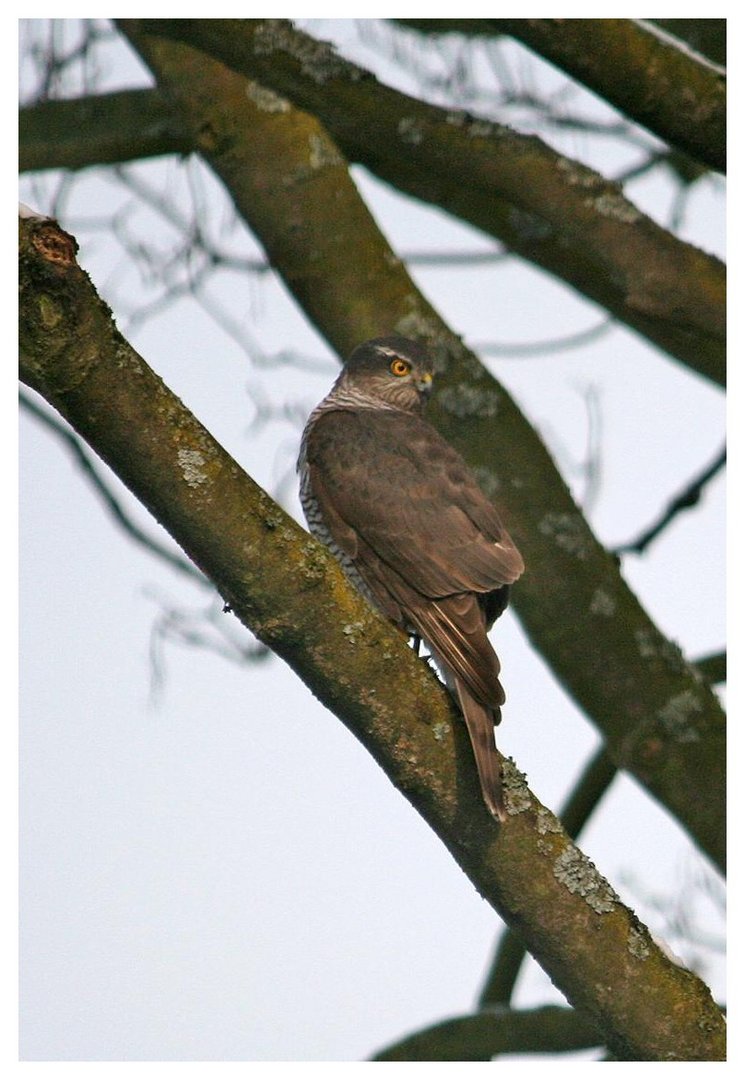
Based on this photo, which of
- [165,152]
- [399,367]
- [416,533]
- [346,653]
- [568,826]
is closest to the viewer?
[346,653]

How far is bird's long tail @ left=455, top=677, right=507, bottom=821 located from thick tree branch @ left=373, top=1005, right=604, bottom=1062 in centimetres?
222

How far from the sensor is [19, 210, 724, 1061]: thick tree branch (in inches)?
112

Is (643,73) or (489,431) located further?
(489,431)

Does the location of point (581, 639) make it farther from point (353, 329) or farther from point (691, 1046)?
point (691, 1046)

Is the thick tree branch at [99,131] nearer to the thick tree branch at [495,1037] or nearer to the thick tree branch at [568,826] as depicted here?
the thick tree branch at [568,826]

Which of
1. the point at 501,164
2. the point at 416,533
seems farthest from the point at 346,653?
the point at 501,164

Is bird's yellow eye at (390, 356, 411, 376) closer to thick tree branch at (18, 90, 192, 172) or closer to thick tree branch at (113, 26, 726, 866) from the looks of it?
thick tree branch at (113, 26, 726, 866)

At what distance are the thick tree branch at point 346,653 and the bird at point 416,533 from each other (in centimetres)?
25

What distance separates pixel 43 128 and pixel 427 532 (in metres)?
3.11

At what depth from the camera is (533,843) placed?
3459 mm

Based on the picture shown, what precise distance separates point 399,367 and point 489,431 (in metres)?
0.44

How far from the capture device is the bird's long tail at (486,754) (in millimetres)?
3377

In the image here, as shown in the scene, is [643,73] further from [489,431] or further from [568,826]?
[568,826]

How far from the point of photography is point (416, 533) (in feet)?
14.6
